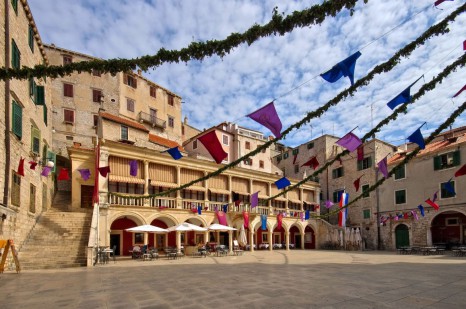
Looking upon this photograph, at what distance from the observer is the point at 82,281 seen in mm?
10680

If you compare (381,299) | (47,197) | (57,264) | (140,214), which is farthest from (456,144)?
(47,197)

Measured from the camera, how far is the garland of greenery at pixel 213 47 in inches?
222

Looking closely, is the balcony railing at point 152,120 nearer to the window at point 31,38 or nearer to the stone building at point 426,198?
the window at point 31,38

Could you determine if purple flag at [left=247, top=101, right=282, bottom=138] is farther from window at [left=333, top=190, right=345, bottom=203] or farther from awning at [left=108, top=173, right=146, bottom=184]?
window at [left=333, top=190, right=345, bottom=203]

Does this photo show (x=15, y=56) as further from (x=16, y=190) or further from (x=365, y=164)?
(x=365, y=164)

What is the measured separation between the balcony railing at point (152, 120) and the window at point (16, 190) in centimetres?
2363

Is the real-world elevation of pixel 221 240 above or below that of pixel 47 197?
below

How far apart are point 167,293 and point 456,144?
90.7 feet

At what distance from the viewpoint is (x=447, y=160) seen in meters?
27.0

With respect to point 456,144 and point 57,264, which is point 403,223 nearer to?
point 456,144

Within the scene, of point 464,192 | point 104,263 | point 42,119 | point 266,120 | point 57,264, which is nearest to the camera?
point 266,120

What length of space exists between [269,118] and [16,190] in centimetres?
1248

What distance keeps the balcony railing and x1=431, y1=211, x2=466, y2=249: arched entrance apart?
1221 inches

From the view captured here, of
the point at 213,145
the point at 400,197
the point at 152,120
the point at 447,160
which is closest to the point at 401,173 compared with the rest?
the point at 400,197
